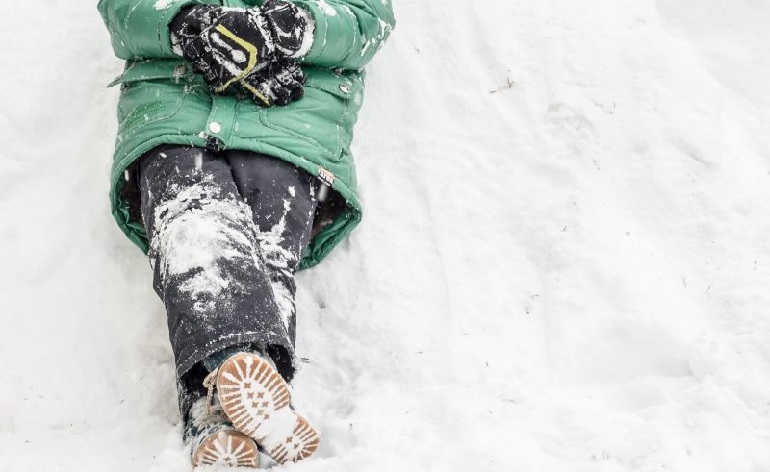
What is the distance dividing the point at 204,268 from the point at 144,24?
1101 mm

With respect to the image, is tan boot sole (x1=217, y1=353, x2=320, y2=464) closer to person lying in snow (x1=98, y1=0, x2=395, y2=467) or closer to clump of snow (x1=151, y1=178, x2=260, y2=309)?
person lying in snow (x1=98, y1=0, x2=395, y2=467)

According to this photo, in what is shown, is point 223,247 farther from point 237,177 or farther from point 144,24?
point 144,24

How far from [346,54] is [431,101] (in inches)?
24.5

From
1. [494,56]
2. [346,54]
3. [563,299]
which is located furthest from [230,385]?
[494,56]

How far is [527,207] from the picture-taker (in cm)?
325

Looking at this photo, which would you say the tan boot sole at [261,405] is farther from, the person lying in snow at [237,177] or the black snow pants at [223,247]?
the black snow pants at [223,247]

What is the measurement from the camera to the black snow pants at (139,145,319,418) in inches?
90.4

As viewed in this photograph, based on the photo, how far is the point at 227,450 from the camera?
7.29ft

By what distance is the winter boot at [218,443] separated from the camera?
2.20 meters

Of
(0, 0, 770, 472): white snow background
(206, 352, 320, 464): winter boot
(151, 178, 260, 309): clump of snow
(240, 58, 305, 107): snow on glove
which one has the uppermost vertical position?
(240, 58, 305, 107): snow on glove

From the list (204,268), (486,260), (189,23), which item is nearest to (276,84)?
(189,23)

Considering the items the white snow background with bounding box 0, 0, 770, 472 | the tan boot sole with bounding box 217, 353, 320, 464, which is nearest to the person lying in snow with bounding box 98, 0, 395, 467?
the tan boot sole with bounding box 217, 353, 320, 464

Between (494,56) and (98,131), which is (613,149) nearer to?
(494,56)

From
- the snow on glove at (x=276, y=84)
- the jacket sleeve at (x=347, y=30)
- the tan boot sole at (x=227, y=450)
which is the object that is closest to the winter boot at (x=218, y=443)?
the tan boot sole at (x=227, y=450)
